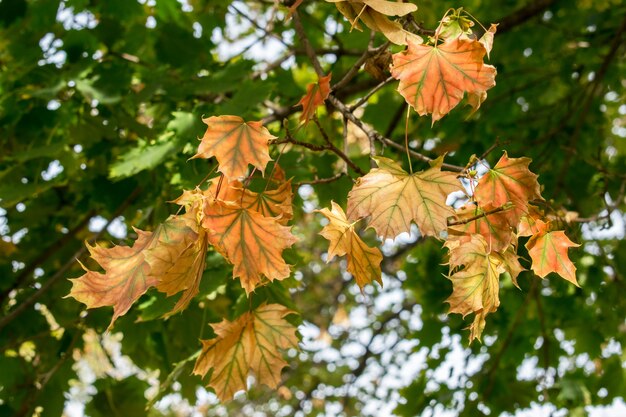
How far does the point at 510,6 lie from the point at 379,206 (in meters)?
3.40

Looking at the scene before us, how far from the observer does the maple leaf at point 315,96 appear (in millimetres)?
1574

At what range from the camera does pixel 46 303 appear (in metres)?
3.18

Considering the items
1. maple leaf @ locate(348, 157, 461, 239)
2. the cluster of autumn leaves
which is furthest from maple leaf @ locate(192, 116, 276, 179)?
maple leaf @ locate(348, 157, 461, 239)

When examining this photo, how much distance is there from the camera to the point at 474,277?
1529 millimetres

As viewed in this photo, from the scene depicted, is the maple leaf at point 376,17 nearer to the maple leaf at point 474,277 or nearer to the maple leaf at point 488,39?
the maple leaf at point 488,39

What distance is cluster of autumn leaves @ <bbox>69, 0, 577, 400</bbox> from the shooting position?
1472mm

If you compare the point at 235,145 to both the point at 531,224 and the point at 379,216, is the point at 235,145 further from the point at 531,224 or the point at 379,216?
the point at 531,224

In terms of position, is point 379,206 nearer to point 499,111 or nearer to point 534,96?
point 499,111

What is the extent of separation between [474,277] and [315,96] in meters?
0.50

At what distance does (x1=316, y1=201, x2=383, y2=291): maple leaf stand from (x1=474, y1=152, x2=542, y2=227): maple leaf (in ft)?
0.84

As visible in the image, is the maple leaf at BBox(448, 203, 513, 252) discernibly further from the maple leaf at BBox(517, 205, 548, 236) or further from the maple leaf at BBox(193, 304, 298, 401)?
the maple leaf at BBox(193, 304, 298, 401)

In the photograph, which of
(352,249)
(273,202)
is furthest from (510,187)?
(273,202)

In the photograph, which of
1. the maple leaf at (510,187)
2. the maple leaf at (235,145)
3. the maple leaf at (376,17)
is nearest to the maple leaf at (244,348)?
the maple leaf at (235,145)

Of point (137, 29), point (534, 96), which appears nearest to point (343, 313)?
point (534, 96)
